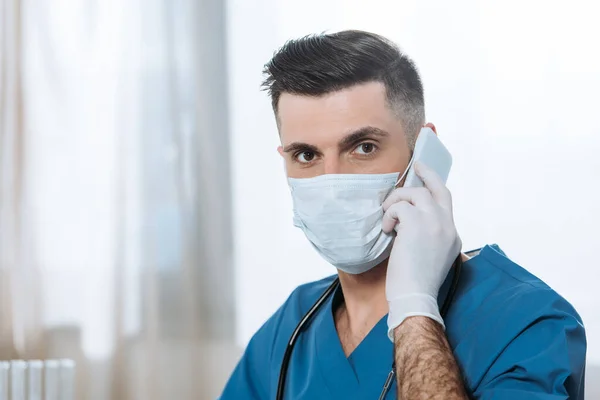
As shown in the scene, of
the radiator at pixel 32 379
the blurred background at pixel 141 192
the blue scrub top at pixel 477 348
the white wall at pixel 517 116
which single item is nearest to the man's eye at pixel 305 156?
the blue scrub top at pixel 477 348

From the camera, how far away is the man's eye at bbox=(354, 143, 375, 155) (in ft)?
4.17

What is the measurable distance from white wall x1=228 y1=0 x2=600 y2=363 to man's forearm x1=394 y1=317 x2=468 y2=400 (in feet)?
3.20

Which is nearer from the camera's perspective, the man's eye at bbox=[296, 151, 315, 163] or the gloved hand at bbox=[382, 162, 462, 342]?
the gloved hand at bbox=[382, 162, 462, 342]

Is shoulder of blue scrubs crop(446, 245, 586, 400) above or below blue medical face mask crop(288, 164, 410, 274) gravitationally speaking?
below

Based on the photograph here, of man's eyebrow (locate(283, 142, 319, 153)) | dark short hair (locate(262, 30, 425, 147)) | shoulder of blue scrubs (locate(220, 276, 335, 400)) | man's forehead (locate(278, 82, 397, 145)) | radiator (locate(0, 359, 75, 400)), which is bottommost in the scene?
radiator (locate(0, 359, 75, 400))

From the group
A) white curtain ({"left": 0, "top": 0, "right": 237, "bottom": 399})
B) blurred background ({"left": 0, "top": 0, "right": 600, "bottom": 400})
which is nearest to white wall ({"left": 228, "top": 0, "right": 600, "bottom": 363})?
blurred background ({"left": 0, "top": 0, "right": 600, "bottom": 400})

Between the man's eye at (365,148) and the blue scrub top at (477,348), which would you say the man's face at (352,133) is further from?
the blue scrub top at (477,348)

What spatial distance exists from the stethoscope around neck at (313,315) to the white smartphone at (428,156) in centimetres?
15

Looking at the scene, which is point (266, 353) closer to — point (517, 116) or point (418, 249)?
point (418, 249)

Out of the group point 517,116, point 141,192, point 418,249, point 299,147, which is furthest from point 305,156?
point 141,192

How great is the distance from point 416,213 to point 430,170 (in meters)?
0.10

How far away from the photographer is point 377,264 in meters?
1.33

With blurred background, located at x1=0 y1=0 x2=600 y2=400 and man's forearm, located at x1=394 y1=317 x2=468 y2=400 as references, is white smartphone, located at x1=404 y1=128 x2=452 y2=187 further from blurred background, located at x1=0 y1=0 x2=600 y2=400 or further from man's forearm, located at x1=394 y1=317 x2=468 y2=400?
blurred background, located at x1=0 y1=0 x2=600 y2=400

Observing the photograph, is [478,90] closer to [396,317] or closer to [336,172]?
[336,172]
